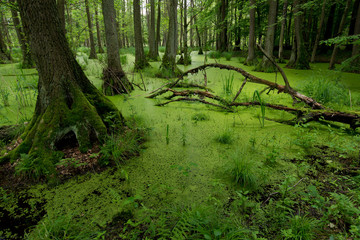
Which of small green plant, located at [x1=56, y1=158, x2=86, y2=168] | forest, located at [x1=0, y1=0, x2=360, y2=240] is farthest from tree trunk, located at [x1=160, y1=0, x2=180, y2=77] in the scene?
small green plant, located at [x1=56, y1=158, x2=86, y2=168]

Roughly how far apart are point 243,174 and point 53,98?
7.29 feet

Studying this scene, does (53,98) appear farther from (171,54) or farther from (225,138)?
(171,54)

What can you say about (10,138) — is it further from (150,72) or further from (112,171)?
(150,72)

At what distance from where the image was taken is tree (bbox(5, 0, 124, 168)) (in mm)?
1871

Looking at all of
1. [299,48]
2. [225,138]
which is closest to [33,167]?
[225,138]

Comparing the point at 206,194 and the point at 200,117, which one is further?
the point at 200,117

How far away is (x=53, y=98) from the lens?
6.77ft

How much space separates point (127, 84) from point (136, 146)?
296 cm

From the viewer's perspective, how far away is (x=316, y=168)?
191cm

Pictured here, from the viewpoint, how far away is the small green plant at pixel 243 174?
1.68 metres

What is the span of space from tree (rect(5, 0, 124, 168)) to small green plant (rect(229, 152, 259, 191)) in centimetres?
155

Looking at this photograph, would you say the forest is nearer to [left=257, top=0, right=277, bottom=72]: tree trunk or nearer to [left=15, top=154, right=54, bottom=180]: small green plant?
[left=15, top=154, right=54, bottom=180]: small green plant

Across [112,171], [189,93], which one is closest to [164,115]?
[189,93]

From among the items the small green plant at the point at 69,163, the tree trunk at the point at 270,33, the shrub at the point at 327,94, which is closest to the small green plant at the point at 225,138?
the small green plant at the point at 69,163
